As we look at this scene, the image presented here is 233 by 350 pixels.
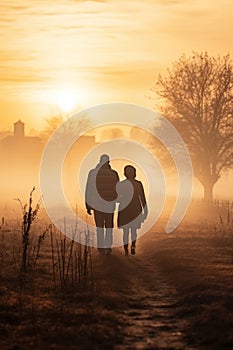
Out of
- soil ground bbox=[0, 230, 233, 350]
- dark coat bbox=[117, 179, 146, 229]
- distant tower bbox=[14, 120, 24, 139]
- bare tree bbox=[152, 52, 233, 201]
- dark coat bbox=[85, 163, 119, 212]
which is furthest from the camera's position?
distant tower bbox=[14, 120, 24, 139]

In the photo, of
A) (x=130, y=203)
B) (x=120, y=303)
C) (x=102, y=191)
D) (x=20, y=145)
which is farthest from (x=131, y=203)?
(x=20, y=145)

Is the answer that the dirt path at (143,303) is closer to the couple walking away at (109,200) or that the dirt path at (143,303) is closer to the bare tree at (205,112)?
the couple walking away at (109,200)

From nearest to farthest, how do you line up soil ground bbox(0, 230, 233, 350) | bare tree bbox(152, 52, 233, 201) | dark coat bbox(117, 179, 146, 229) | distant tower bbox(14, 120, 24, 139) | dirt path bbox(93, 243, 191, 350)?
soil ground bbox(0, 230, 233, 350)
dirt path bbox(93, 243, 191, 350)
dark coat bbox(117, 179, 146, 229)
bare tree bbox(152, 52, 233, 201)
distant tower bbox(14, 120, 24, 139)

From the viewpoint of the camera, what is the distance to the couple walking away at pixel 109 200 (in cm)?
2016

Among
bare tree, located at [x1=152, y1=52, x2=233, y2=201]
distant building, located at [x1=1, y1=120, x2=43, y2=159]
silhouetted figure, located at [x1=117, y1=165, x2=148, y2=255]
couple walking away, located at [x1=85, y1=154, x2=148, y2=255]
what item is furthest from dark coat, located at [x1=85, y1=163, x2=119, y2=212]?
distant building, located at [x1=1, y1=120, x2=43, y2=159]

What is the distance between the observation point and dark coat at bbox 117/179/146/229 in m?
20.7

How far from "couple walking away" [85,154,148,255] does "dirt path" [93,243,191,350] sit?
0.80m

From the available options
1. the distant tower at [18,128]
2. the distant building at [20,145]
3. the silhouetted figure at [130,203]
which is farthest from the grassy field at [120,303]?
the distant tower at [18,128]

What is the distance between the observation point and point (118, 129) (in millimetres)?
161875

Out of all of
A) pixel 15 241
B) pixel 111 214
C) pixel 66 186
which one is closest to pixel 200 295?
pixel 111 214

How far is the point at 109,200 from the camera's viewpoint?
20.3 meters

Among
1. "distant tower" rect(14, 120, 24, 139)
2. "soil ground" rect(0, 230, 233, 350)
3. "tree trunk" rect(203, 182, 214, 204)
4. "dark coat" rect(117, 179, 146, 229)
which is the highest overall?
"distant tower" rect(14, 120, 24, 139)

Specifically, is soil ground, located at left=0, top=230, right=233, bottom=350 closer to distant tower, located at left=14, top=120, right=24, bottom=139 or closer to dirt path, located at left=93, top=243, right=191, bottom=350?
dirt path, located at left=93, top=243, right=191, bottom=350

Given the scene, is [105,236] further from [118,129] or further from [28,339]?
[118,129]
